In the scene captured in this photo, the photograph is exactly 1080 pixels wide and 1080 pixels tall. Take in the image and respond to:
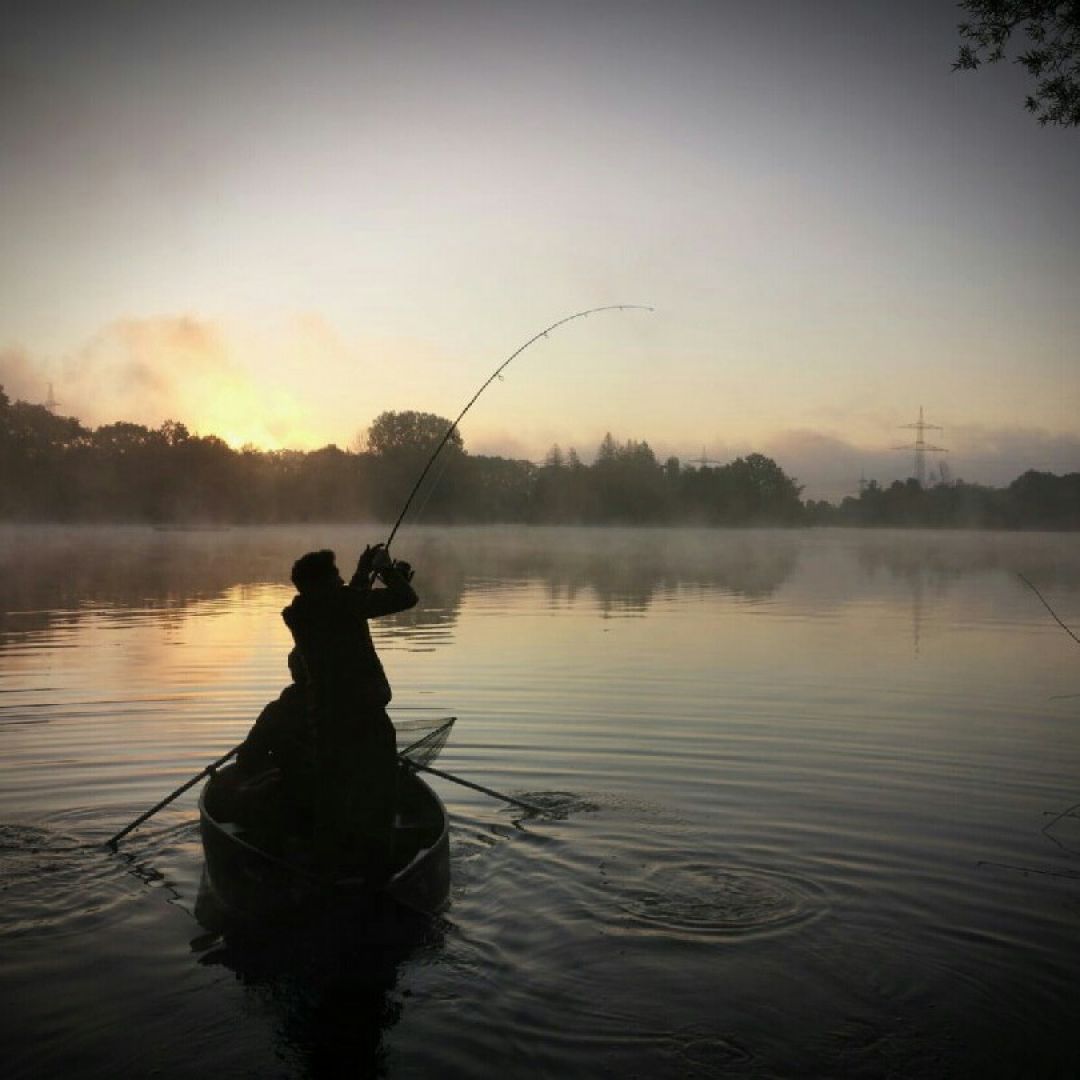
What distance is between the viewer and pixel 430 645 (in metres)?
22.3

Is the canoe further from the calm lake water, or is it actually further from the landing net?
the landing net

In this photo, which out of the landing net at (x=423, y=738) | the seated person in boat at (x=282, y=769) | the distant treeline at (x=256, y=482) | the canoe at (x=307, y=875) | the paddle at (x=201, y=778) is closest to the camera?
the canoe at (x=307, y=875)

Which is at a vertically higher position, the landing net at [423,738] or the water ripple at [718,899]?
the landing net at [423,738]

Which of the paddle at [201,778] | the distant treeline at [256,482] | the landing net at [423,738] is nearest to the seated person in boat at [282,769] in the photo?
the paddle at [201,778]

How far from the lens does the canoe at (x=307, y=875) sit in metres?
6.67

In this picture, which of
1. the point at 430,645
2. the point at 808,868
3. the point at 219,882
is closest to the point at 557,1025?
the point at 219,882

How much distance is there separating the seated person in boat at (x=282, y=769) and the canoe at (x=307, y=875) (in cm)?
16

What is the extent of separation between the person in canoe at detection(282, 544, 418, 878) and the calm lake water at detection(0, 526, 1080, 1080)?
0.73 m

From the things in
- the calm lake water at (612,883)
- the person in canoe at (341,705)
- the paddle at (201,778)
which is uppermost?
the person in canoe at (341,705)

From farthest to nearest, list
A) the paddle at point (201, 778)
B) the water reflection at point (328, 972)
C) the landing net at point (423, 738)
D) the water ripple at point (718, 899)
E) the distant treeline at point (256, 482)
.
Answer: the distant treeline at point (256, 482)
the landing net at point (423, 738)
the paddle at point (201, 778)
the water ripple at point (718, 899)
the water reflection at point (328, 972)

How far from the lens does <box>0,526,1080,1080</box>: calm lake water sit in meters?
5.55

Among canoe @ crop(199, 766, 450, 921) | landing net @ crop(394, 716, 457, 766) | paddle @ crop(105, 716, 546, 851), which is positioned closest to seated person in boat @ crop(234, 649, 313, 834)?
canoe @ crop(199, 766, 450, 921)

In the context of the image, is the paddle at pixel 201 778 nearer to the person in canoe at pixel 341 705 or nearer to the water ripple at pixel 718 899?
the person in canoe at pixel 341 705

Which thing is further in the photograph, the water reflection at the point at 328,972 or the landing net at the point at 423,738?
the landing net at the point at 423,738
